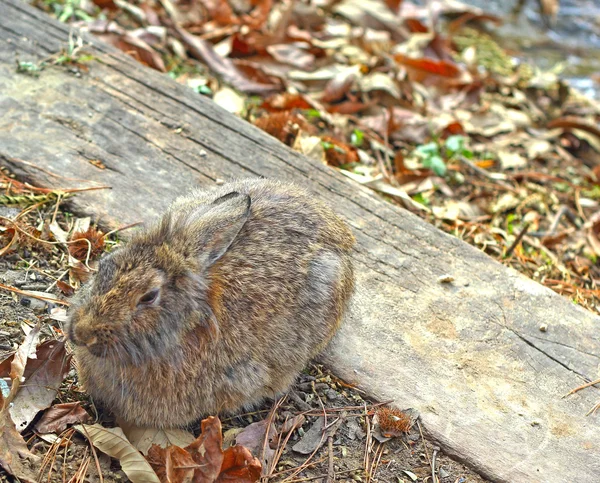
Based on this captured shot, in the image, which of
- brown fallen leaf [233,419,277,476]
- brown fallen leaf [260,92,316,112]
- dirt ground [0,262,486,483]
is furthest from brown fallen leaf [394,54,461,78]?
brown fallen leaf [233,419,277,476]

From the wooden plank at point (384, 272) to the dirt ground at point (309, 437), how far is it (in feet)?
0.40

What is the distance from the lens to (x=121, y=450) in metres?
3.57

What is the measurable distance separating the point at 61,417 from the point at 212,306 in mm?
939

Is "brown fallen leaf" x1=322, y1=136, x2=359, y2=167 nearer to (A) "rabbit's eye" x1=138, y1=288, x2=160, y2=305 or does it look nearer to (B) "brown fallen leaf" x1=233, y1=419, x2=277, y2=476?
(B) "brown fallen leaf" x1=233, y1=419, x2=277, y2=476

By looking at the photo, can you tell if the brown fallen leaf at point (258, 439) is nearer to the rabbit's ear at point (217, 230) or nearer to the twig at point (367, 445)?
the twig at point (367, 445)

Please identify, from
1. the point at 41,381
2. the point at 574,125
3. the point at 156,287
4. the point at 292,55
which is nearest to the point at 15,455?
the point at 41,381

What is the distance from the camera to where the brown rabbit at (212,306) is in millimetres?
3455


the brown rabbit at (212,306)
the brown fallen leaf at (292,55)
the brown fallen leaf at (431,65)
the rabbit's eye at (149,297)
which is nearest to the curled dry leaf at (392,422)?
the brown rabbit at (212,306)

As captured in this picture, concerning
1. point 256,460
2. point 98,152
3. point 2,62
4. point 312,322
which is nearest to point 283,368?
point 312,322

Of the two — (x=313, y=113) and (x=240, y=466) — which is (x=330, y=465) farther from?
(x=313, y=113)

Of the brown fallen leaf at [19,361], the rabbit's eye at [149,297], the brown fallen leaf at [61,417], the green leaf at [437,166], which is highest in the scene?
the rabbit's eye at [149,297]

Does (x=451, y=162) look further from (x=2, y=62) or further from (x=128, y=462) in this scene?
(x=128, y=462)

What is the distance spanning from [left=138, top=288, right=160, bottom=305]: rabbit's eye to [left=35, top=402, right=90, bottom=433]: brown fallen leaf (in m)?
0.74

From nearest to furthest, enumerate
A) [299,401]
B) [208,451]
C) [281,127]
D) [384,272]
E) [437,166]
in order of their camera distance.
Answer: [208,451] < [299,401] < [384,272] < [281,127] < [437,166]
